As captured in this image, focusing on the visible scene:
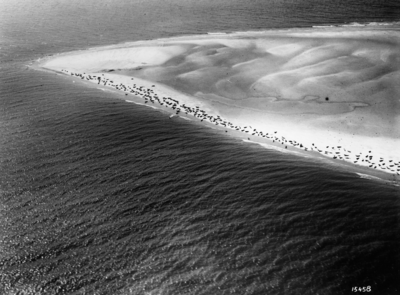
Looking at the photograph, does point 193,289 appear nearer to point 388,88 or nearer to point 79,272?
point 79,272

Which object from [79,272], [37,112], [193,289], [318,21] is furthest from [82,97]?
[318,21]

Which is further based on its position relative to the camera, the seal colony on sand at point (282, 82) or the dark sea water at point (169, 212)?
the seal colony on sand at point (282, 82)

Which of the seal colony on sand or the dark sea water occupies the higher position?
the seal colony on sand

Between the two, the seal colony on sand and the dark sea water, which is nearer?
the dark sea water

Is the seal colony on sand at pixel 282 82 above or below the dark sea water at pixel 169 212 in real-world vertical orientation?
above
